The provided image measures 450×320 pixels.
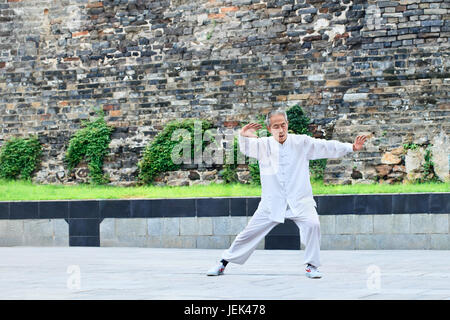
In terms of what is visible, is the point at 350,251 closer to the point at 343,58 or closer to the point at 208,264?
the point at 208,264

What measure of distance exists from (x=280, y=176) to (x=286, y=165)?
10cm

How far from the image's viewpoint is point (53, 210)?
11828 mm

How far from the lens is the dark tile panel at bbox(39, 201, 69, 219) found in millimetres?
11786

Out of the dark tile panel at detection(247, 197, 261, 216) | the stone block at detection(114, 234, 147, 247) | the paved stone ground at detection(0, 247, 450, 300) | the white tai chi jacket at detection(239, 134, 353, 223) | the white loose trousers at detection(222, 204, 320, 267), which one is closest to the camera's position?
the paved stone ground at detection(0, 247, 450, 300)

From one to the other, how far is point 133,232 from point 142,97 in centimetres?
571

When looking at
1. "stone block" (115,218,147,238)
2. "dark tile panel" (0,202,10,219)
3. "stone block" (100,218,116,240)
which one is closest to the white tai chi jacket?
"stone block" (115,218,147,238)

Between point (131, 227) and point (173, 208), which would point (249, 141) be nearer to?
point (173, 208)

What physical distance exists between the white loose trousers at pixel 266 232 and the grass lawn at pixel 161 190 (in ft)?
18.2

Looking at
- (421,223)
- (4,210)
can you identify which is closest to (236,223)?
(421,223)

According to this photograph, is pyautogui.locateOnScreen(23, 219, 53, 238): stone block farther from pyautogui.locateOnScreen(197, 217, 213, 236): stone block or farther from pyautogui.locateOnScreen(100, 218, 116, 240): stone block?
pyautogui.locateOnScreen(197, 217, 213, 236): stone block

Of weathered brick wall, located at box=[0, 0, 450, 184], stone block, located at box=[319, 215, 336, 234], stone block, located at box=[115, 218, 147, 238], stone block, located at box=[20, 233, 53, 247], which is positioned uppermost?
weathered brick wall, located at box=[0, 0, 450, 184]

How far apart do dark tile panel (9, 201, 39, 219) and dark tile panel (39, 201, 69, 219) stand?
0.27 feet

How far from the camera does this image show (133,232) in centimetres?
1146

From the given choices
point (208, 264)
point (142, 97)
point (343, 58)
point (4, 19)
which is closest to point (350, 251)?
point (208, 264)
